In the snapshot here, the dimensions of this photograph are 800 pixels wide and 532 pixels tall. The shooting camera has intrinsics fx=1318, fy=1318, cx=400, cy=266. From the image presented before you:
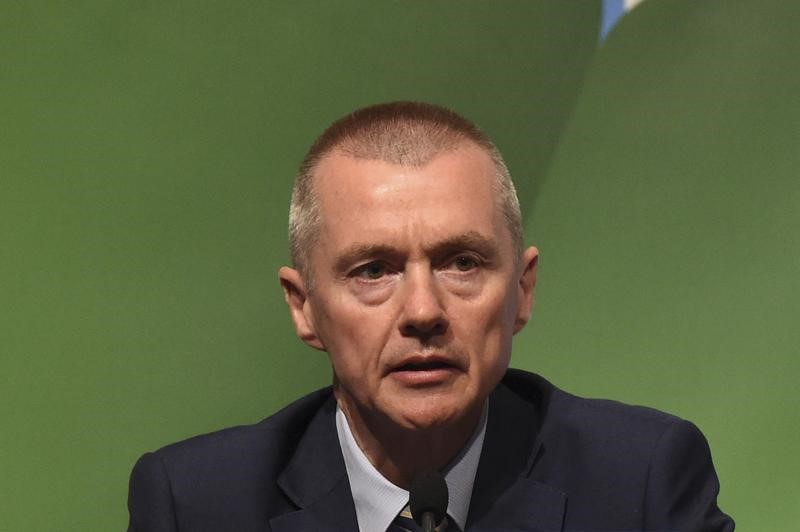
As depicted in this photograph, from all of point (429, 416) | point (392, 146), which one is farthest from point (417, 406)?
point (392, 146)

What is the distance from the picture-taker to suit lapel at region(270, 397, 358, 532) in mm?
1779

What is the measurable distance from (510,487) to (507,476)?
0.02 meters

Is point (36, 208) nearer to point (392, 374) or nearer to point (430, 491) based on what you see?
point (392, 374)

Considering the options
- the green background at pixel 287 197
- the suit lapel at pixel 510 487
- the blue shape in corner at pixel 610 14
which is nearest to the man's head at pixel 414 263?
the suit lapel at pixel 510 487

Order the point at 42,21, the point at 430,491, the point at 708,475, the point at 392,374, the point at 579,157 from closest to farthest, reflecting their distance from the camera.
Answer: the point at 430,491
the point at 392,374
the point at 708,475
the point at 42,21
the point at 579,157

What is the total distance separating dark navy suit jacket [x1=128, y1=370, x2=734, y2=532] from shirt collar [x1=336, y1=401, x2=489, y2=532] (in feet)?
0.04

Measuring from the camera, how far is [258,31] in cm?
225

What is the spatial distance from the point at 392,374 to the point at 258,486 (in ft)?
1.09

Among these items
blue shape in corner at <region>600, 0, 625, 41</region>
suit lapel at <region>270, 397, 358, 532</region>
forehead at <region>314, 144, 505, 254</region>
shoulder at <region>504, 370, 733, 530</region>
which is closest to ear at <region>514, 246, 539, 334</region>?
forehead at <region>314, 144, 505, 254</region>

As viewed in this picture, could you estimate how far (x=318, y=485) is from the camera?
5.97ft

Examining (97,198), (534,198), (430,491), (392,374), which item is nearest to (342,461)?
(392,374)

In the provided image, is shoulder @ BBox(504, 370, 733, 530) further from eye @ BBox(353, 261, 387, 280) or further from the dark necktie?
eye @ BBox(353, 261, 387, 280)

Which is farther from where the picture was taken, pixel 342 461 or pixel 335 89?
pixel 335 89

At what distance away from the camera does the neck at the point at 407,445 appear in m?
1.76
